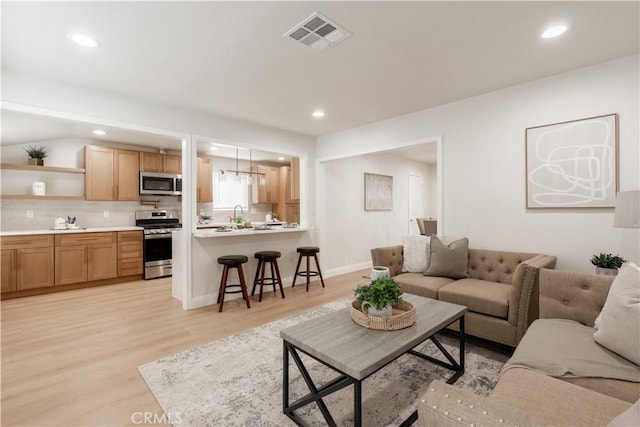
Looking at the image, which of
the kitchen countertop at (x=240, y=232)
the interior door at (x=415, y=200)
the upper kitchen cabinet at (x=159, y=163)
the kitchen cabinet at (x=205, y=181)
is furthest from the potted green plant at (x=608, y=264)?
the upper kitchen cabinet at (x=159, y=163)

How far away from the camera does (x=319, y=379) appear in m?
2.15

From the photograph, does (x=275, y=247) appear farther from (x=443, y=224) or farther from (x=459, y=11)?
(x=459, y=11)

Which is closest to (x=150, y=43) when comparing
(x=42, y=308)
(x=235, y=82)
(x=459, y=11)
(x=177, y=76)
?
(x=177, y=76)

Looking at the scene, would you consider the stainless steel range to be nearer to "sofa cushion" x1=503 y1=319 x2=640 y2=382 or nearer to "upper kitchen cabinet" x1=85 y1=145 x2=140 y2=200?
"upper kitchen cabinet" x1=85 y1=145 x2=140 y2=200

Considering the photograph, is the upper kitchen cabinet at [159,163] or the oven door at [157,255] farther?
the upper kitchen cabinet at [159,163]

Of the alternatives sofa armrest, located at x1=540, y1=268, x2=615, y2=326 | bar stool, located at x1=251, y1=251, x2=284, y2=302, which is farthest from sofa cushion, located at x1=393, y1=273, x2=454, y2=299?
bar stool, located at x1=251, y1=251, x2=284, y2=302

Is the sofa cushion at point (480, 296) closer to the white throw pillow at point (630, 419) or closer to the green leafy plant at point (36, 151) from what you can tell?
the white throw pillow at point (630, 419)

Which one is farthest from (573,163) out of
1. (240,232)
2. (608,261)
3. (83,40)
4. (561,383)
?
(83,40)

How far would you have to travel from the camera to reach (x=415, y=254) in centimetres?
345

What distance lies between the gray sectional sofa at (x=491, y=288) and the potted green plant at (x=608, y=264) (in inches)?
12.0

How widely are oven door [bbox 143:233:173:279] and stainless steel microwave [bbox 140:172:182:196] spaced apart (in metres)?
0.85

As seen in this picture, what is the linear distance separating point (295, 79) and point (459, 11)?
1.53 metres

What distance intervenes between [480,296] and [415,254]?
3.15 ft

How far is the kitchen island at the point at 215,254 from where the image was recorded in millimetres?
3816
